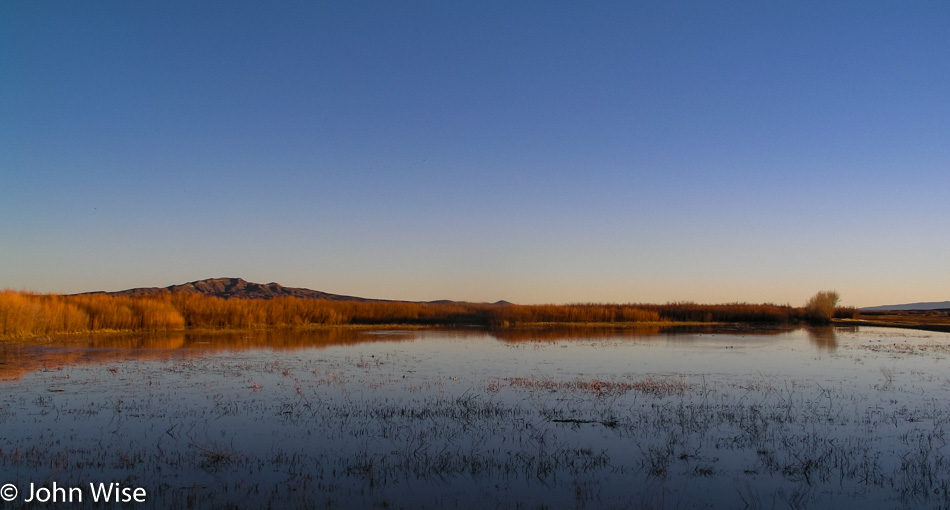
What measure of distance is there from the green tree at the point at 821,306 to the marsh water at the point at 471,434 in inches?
1520

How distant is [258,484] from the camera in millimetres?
6543

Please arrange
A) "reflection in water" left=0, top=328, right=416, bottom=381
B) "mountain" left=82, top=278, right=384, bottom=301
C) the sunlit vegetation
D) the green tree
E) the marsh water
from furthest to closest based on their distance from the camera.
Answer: "mountain" left=82, top=278, right=384, bottom=301, the green tree, the sunlit vegetation, "reflection in water" left=0, top=328, right=416, bottom=381, the marsh water

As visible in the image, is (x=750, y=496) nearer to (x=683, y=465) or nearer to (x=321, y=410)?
(x=683, y=465)

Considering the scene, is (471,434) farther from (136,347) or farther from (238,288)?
(238,288)

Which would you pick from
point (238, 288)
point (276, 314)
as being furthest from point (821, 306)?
point (238, 288)

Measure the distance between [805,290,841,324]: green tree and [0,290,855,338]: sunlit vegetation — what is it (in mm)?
148

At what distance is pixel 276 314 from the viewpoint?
36.2 m

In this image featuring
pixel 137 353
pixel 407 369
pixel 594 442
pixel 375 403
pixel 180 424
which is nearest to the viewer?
pixel 594 442

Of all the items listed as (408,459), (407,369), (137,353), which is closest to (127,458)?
(408,459)

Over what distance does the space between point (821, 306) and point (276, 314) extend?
162 feet

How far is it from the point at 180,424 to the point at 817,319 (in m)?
53.9

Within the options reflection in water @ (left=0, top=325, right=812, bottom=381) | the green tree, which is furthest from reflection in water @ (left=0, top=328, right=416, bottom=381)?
the green tree

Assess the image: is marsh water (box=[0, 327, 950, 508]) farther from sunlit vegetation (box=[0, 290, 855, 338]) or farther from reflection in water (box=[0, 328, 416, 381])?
sunlit vegetation (box=[0, 290, 855, 338])

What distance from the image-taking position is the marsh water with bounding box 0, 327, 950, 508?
6434 millimetres
